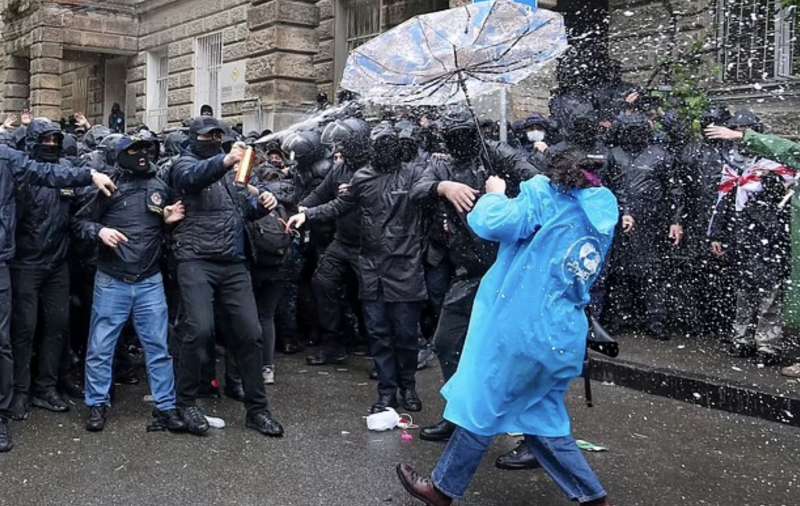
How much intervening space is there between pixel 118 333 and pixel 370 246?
1.71 meters

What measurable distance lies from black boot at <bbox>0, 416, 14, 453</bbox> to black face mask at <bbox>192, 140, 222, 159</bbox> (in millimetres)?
1949

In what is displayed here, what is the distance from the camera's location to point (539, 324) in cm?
377

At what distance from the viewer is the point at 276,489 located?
442 centimetres

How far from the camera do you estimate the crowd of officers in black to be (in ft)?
17.4

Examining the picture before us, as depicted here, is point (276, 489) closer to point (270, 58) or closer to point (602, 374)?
point (602, 374)

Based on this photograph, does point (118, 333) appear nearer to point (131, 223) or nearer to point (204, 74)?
point (131, 223)

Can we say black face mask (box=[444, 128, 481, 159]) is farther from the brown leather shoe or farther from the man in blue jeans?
the brown leather shoe

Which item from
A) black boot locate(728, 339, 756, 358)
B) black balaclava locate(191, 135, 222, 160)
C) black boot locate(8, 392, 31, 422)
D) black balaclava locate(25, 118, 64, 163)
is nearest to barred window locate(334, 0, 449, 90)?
black boot locate(728, 339, 756, 358)

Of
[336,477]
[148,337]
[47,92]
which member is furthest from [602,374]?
[47,92]

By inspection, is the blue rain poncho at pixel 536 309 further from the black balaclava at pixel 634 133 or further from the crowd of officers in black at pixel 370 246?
the black balaclava at pixel 634 133

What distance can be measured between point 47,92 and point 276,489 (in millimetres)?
22651

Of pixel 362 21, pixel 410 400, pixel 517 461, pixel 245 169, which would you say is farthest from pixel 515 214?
pixel 362 21

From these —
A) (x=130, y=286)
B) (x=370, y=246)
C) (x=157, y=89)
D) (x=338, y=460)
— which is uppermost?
(x=157, y=89)

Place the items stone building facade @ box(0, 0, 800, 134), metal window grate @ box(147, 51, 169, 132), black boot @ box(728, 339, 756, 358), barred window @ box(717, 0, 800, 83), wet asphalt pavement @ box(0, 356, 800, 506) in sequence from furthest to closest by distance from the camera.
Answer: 1. metal window grate @ box(147, 51, 169, 132)
2. stone building facade @ box(0, 0, 800, 134)
3. barred window @ box(717, 0, 800, 83)
4. black boot @ box(728, 339, 756, 358)
5. wet asphalt pavement @ box(0, 356, 800, 506)
